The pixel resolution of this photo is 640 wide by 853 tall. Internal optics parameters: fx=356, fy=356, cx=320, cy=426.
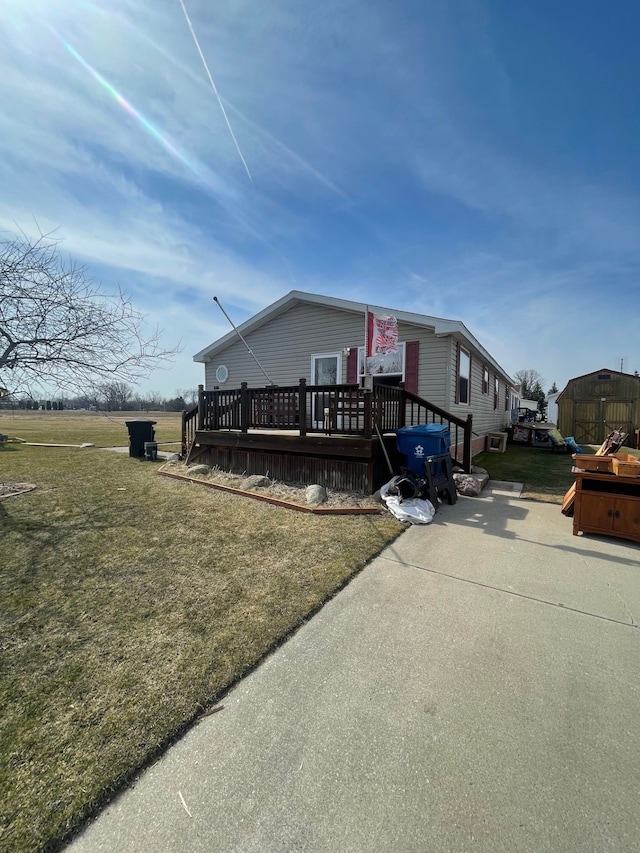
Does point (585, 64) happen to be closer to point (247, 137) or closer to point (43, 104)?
point (247, 137)

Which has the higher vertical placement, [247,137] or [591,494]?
[247,137]

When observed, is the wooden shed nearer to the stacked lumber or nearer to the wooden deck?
the wooden deck

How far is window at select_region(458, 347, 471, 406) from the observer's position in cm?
890

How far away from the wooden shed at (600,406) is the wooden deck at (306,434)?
16228 mm

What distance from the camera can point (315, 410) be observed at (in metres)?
6.50

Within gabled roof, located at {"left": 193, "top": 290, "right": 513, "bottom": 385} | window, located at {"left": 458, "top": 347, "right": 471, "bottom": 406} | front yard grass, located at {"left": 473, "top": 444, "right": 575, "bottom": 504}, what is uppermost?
gabled roof, located at {"left": 193, "top": 290, "right": 513, "bottom": 385}

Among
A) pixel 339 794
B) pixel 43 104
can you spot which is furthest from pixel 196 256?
pixel 339 794

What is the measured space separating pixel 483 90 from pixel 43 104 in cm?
714

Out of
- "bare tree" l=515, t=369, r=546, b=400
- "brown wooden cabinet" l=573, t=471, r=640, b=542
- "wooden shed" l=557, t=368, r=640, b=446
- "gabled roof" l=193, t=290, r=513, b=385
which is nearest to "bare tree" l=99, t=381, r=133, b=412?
"gabled roof" l=193, t=290, r=513, b=385

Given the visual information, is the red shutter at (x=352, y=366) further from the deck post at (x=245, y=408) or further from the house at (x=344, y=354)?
the deck post at (x=245, y=408)

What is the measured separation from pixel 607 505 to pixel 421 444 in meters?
2.34

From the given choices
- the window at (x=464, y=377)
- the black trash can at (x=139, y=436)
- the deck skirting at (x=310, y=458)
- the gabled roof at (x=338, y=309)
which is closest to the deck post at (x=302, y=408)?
the deck skirting at (x=310, y=458)

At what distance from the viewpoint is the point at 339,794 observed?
1391 millimetres

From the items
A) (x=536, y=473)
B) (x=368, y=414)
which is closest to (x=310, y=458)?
(x=368, y=414)
